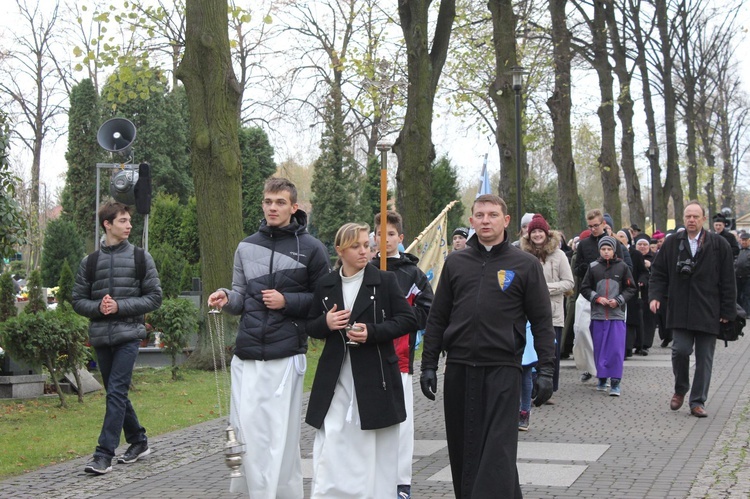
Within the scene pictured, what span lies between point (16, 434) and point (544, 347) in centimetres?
625

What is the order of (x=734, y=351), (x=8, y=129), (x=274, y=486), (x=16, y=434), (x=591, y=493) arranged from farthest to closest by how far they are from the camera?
(x=734, y=351) < (x=8, y=129) < (x=16, y=434) < (x=591, y=493) < (x=274, y=486)

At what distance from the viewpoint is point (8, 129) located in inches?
463

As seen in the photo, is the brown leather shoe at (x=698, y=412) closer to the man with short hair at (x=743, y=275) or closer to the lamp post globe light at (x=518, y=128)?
the lamp post globe light at (x=518, y=128)

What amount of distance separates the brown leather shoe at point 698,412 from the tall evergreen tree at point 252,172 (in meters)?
28.8

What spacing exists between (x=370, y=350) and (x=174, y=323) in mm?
8912

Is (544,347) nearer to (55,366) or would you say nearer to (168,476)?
(168,476)

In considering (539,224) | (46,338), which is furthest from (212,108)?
(539,224)

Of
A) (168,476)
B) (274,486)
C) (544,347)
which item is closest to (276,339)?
(274,486)

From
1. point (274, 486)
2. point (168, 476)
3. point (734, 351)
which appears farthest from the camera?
point (734, 351)

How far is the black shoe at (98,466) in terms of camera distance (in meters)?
8.20

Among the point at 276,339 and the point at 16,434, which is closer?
the point at 276,339

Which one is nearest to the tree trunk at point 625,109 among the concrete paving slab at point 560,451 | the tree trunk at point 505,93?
the tree trunk at point 505,93

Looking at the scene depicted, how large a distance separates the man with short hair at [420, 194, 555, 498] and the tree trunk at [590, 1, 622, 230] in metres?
25.5

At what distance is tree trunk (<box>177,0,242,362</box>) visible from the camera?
568 inches
